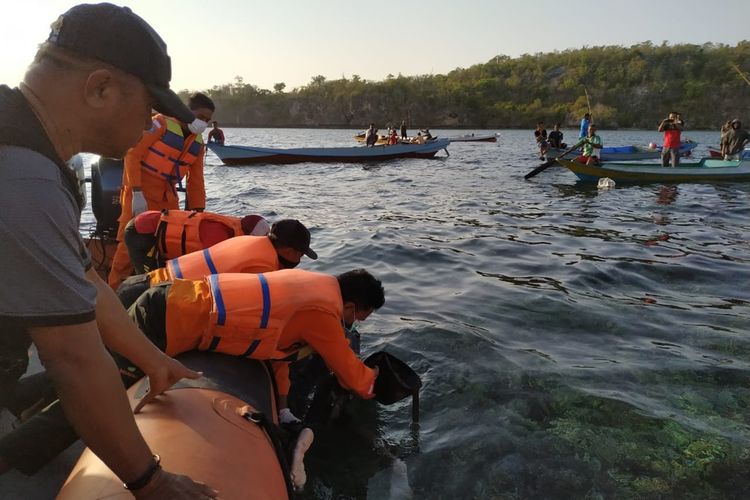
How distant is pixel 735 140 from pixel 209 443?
22.5 meters

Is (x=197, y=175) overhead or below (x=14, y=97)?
below

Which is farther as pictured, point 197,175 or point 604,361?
point 197,175

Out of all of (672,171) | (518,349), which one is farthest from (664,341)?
(672,171)

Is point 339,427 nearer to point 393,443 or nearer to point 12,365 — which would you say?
point 393,443

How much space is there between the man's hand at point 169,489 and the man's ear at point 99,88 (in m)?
1.05

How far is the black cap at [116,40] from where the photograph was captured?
1.35 m

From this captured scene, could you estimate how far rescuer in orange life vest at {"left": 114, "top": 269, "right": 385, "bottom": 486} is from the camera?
2.99m

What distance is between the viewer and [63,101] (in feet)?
4.46

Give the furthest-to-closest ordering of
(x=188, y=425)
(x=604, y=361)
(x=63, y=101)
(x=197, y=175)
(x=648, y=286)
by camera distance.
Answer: (x=648, y=286)
(x=197, y=175)
(x=604, y=361)
(x=188, y=425)
(x=63, y=101)

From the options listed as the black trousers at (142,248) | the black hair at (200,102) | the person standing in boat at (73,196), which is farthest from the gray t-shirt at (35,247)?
the black hair at (200,102)

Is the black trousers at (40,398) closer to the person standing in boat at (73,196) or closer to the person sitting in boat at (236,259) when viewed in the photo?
the person standing in boat at (73,196)

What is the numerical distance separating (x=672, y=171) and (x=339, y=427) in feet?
57.1

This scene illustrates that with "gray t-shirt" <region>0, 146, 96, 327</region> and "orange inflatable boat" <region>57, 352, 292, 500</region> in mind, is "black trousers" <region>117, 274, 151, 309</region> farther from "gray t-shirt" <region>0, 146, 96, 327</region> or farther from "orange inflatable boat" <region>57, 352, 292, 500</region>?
"gray t-shirt" <region>0, 146, 96, 327</region>

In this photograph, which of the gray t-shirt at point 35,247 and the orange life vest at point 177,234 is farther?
the orange life vest at point 177,234
